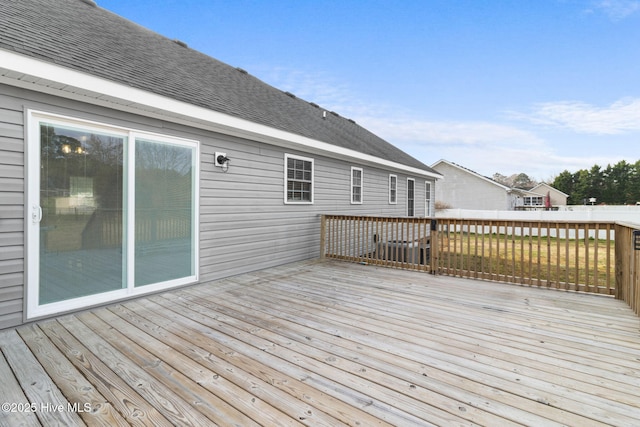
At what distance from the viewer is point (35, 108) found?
2867 mm

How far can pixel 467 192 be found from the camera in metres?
21.0

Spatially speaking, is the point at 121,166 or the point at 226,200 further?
the point at 226,200

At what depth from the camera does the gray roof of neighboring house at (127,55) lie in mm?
3016

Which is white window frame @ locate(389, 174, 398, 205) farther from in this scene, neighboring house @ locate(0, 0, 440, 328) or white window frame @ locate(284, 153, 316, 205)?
neighboring house @ locate(0, 0, 440, 328)

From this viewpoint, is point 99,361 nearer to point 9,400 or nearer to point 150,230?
point 9,400

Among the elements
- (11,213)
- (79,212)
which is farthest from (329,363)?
(11,213)

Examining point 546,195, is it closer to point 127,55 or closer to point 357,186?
point 357,186

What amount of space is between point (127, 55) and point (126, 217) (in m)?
2.31

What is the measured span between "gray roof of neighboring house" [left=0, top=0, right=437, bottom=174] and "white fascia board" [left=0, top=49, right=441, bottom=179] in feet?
0.27

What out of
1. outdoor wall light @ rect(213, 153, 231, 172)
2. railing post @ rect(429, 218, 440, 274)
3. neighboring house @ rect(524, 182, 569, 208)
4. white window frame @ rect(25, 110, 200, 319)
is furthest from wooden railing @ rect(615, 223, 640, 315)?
neighboring house @ rect(524, 182, 569, 208)

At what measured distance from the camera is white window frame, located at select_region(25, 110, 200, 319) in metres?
2.83

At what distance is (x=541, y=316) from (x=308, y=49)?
1285cm

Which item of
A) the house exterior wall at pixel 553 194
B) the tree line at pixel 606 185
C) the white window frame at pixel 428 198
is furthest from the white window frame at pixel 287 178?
the tree line at pixel 606 185

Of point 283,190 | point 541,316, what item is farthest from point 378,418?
point 283,190
